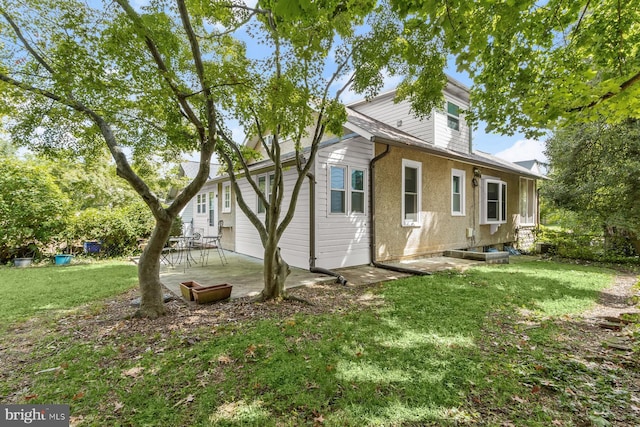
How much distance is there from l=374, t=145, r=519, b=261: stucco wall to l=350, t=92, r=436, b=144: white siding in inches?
44.6

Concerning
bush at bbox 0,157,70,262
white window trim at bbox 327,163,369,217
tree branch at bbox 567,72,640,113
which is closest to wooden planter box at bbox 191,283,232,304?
white window trim at bbox 327,163,369,217

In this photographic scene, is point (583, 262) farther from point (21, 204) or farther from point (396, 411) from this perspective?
point (21, 204)

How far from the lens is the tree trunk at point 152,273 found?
161 inches

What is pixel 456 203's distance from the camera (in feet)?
34.6

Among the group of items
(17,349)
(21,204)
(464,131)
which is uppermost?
(464,131)

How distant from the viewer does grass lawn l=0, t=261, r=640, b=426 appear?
2.19 meters

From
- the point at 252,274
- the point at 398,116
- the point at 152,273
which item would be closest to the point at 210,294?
the point at 152,273

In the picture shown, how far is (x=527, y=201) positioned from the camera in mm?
14102

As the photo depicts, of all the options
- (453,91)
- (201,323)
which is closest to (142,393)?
(201,323)

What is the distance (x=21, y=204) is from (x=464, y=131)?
15294mm

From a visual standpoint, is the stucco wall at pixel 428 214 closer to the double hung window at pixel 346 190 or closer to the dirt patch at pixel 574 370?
the double hung window at pixel 346 190

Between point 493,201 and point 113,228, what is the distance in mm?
14998

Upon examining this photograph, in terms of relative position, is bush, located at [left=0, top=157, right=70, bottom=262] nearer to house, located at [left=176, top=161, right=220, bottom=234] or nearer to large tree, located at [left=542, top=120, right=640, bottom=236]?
house, located at [left=176, top=161, right=220, bottom=234]

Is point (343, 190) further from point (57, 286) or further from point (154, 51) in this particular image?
point (57, 286)
